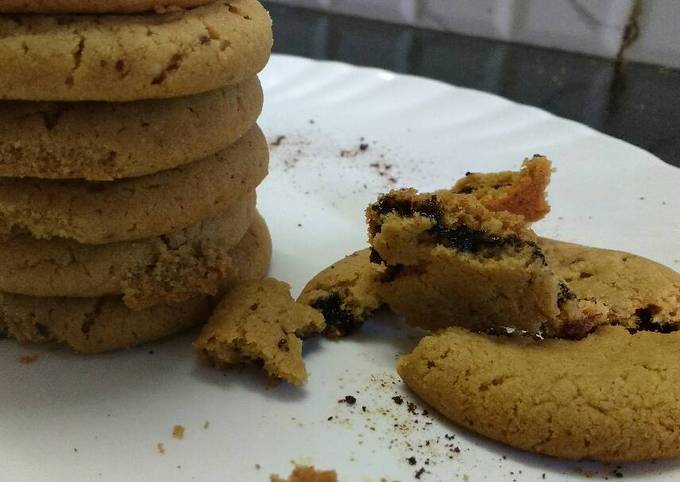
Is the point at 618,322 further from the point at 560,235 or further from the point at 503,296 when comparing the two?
the point at 560,235

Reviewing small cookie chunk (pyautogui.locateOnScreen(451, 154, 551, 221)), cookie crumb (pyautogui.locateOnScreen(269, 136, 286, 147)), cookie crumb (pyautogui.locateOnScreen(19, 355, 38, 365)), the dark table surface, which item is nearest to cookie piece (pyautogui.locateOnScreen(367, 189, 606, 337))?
small cookie chunk (pyautogui.locateOnScreen(451, 154, 551, 221))

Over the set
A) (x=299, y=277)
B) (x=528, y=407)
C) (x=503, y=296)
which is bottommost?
(x=299, y=277)

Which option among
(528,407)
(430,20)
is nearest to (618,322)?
(528,407)

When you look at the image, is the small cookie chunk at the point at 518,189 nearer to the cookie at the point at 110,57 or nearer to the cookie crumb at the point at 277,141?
the cookie at the point at 110,57

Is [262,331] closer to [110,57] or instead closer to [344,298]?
[344,298]

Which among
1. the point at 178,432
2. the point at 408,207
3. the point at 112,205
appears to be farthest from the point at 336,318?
the point at 112,205

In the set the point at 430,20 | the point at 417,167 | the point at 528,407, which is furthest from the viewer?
the point at 430,20
